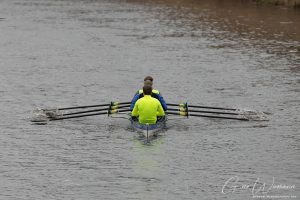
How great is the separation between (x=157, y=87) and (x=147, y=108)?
41.2ft

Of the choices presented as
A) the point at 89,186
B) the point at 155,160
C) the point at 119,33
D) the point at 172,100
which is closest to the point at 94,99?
the point at 172,100

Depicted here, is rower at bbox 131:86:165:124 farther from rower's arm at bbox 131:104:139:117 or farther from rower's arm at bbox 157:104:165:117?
rower's arm at bbox 157:104:165:117

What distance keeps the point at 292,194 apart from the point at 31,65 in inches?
1129

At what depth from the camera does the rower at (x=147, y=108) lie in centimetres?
3034

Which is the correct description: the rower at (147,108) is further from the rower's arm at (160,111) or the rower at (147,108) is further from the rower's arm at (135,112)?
the rower's arm at (160,111)

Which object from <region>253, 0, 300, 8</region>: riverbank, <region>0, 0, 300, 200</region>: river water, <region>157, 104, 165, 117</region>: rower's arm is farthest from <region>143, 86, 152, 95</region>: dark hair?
<region>253, 0, 300, 8</region>: riverbank

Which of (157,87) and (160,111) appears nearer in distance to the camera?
(160,111)

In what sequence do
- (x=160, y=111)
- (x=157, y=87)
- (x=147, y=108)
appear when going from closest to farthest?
(x=147, y=108) < (x=160, y=111) < (x=157, y=87)

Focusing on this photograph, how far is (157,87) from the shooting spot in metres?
42.8

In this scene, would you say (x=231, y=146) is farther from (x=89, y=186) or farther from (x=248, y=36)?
(x=248, y=36)

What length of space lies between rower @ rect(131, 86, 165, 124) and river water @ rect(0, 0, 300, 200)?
91 centimetres
